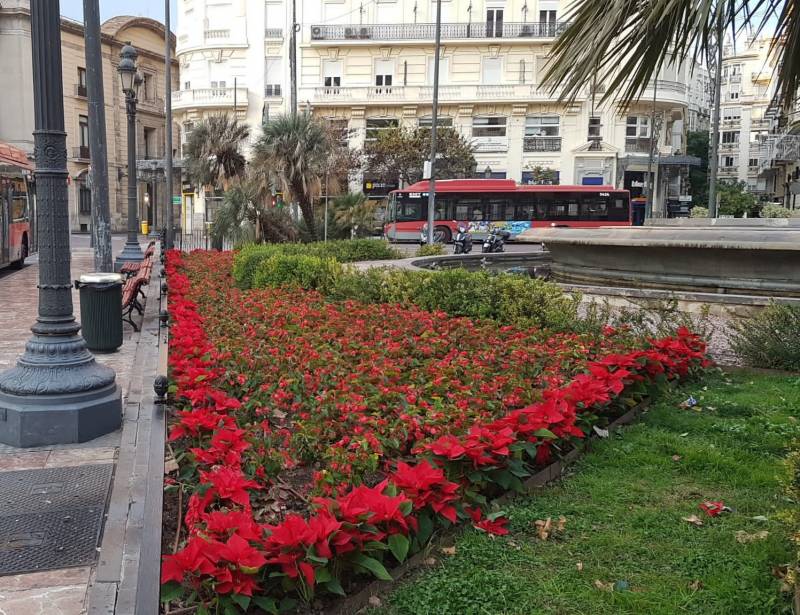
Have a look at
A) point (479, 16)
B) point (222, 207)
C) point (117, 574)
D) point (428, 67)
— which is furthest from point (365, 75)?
point (117, 574)

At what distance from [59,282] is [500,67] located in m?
42.3

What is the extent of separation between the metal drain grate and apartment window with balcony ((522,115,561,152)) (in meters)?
41.9

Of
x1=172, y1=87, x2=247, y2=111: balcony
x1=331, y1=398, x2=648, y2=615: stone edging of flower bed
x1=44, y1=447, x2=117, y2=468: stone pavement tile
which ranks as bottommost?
x1=44, y1=447, x2=117, y2=468: stone pavement tile

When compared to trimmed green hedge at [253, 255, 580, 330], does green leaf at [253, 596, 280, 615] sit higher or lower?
lower

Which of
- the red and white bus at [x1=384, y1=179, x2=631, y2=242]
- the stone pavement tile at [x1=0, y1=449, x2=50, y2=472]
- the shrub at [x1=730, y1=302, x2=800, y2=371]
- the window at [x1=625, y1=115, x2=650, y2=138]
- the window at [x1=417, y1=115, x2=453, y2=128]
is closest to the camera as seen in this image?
the stone pavement tile at [x1=0, y1=449, x2=50, y2=472]

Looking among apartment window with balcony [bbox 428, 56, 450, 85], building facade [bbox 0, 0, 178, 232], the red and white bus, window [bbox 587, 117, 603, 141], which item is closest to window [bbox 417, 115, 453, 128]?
apartment window with balcony [bbox 428, 56, 450, 85]

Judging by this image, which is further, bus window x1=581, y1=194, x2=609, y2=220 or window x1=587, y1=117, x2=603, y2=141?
window x1=587, y1=117, x2=603, y2=141

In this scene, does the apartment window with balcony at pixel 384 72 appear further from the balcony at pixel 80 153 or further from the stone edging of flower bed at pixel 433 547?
the stone edging of flower bed at pixel 433 547

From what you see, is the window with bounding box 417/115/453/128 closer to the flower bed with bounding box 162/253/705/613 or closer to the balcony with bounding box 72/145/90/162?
the balcony with bounding box 72/145/90/162

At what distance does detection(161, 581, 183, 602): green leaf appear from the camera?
289cm

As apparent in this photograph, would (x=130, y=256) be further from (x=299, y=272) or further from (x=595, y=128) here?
(x=595, y=128)

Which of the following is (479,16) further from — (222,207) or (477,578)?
(477,578)

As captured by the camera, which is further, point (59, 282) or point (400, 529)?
point (59, 282)

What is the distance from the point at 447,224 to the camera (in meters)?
36.2
